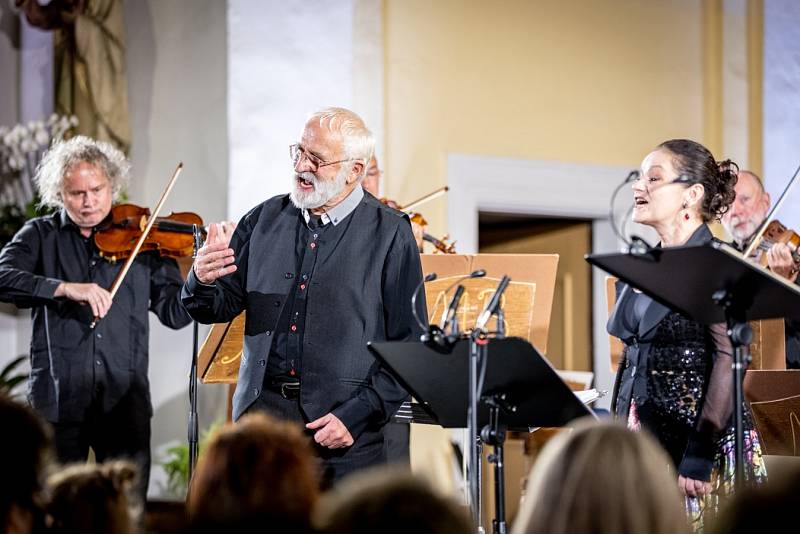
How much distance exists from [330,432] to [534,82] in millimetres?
3770

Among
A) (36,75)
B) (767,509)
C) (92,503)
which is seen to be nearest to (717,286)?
(767,509)

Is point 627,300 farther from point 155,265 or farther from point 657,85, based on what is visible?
point 657,85

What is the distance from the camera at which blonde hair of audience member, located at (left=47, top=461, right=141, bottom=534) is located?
185 cm

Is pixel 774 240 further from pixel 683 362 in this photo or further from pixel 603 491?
pixel 603 491

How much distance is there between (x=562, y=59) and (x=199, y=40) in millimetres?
2112

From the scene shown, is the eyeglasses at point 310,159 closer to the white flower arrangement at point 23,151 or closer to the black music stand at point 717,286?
the black music stand at point 717,286

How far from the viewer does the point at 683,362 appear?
3.09 m

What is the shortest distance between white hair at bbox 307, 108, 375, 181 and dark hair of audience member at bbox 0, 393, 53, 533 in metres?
1.63

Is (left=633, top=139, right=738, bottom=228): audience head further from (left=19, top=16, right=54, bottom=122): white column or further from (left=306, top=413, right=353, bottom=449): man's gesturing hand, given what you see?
(left=19, top=16, right=54, bottom=122): white column

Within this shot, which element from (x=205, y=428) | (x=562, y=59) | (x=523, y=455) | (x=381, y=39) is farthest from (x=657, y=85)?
Result: (x=205, y=428)

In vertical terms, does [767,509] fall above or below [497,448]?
above

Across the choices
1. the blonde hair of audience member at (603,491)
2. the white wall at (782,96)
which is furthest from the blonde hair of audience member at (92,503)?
the white wall at (782,96)

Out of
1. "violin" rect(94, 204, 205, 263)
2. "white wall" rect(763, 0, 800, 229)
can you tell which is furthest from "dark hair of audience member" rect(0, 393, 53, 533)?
"white wall" rect(763, 0, 800, 229)

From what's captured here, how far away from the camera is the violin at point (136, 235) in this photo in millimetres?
4336
